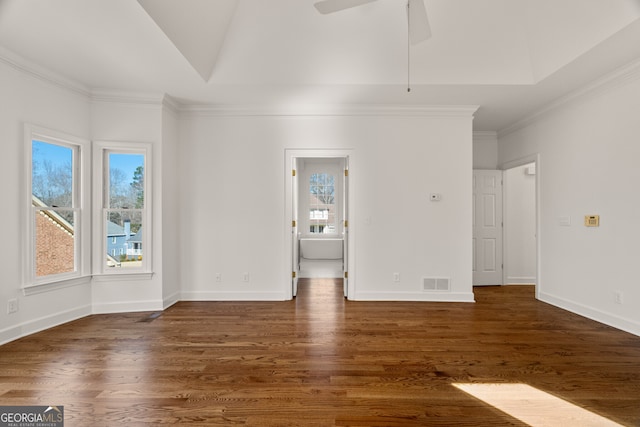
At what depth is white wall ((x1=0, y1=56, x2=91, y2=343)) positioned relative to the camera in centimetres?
276

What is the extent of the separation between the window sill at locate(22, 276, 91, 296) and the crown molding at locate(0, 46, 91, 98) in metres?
2.22

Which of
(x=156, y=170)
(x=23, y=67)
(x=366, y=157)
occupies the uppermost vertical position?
(x=23, y=67)

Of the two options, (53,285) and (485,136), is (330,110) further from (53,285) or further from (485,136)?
(53,285)

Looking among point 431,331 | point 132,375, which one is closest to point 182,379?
point 132,375

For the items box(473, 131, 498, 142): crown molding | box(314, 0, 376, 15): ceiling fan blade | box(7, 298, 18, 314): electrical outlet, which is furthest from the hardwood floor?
box(473, 131, 498, 142): crown molding

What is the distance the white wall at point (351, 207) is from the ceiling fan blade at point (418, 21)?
5.21ft

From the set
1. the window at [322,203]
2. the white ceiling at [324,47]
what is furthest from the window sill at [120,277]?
the window at [322,203]

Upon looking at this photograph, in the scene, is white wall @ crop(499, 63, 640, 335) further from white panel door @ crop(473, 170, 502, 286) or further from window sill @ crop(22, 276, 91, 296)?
window sill @ crop(22, 276, 91, 296)

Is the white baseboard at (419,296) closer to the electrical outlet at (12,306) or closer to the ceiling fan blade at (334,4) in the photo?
the ceiling fan blade at (334,4)

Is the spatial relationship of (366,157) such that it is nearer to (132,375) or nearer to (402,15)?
(402,15)

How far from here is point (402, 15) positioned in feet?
9.83

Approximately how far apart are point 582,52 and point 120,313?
19.4 ft

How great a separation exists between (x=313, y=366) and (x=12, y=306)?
306 cm

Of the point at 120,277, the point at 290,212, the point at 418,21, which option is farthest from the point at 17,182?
the point at 418,21
